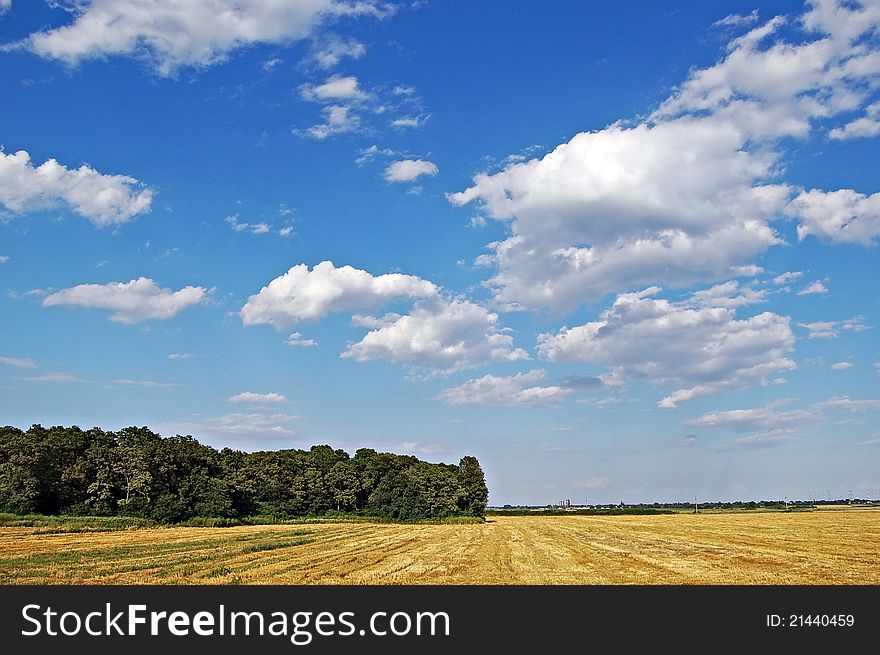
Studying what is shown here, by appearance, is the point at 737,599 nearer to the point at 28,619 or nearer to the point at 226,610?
the point at 226,610

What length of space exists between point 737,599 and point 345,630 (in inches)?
454

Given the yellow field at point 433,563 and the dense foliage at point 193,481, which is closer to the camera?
the yellow field at point 433,563

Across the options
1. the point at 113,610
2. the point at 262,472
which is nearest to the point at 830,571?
the point at 113,610

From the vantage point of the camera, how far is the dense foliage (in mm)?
85062

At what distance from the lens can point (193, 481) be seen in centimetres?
9112

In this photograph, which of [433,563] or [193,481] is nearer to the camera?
[433,563]

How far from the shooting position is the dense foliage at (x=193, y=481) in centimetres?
8506

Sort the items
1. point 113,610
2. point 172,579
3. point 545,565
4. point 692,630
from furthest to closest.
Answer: point 545,565
point 172,579
point 113,610
point 692,630

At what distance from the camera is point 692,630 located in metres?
16.2

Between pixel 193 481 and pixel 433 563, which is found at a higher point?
pixel 193 481

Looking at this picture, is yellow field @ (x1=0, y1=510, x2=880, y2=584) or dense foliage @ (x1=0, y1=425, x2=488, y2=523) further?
dense foliage @ (x1=0, y1=425, x2=488, y2=523)

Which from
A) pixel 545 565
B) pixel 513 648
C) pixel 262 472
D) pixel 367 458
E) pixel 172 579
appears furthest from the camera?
pixel 367 458

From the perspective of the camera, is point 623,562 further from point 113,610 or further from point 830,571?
point 113,610

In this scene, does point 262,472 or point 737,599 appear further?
point 262,472
